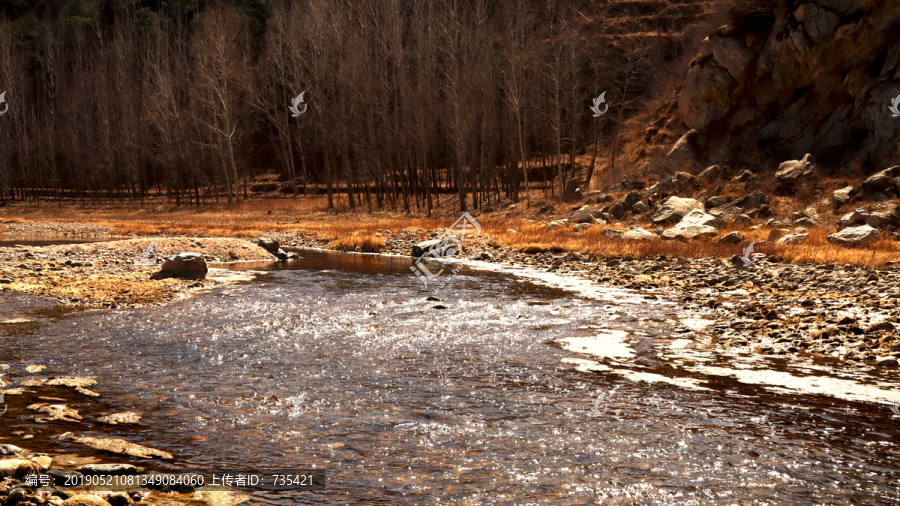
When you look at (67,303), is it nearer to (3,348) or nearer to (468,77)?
(3,348)

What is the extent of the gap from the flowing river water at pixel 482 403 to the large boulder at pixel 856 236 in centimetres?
1185

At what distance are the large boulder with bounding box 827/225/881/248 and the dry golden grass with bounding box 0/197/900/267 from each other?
38 centimetres

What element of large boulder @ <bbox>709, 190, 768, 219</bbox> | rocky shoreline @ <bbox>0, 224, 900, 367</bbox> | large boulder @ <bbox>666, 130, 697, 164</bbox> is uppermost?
large boulder @ <bbox>666, 130, 697, 164</bbox>

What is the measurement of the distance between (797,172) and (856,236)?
9.81 metres

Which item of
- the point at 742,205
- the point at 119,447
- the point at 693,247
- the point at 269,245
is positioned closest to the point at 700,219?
the point at 742,205

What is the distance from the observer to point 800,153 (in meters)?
34.9

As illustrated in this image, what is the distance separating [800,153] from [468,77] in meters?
22.6

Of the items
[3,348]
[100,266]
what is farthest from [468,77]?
[3,348]

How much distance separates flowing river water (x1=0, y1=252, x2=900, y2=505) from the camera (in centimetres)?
625

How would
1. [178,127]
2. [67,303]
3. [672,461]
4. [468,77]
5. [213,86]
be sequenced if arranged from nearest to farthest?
[672,461] → [67,303] → [468,77] → [213,86] → [178,127]

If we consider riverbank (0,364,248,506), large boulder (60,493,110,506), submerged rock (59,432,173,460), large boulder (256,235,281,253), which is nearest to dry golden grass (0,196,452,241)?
large boulder (256,235,281,253)

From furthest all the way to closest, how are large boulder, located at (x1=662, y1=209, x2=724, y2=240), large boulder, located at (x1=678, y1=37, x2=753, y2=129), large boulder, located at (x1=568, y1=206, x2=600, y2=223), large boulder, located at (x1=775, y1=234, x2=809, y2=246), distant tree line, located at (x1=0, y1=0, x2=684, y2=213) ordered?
1. distant tree line, located at (x1=0, y1=0, x2=684, y2=213)
2. large boulder, located at (x1=678, y1=37, x2=753, y2=129)
3. large boulder, located at (x1=568, y1=206, x2=600, y2=223)
4. large boulder, located at (x1=662, y1=209, x2=724, y2=240)
5. large boulder, located at (x1=775, y1=234, x2=809, y2=246)

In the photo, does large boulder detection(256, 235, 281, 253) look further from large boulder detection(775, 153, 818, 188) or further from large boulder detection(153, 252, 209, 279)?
large boulder detection(775, 153, 818, 188)

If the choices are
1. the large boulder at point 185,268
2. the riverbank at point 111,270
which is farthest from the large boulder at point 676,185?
the large boulder at point 185,268
